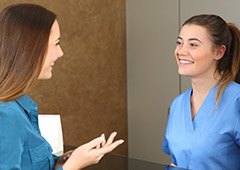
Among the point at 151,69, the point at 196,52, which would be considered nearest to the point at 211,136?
the point at 196,52

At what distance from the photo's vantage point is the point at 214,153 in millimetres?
1724

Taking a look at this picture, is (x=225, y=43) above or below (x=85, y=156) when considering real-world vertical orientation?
above

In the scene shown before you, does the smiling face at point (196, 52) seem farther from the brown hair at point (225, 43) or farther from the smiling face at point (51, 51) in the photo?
the smiling face at point (51, 51)

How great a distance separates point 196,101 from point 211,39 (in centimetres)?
28

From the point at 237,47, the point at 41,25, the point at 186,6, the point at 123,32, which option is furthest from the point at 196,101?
the point at 123,32

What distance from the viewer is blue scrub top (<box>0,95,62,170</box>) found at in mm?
1091

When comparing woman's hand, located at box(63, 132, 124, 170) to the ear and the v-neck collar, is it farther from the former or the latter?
the ear

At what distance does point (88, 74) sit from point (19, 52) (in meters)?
2.42

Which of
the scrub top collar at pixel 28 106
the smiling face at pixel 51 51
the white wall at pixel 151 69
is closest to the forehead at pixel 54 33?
the smiling face at pixel 51 51

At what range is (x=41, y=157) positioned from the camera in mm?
1194

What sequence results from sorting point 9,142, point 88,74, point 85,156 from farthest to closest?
point 88,74 → point 85,156 → point 9,142

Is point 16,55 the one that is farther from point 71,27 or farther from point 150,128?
point 150,128

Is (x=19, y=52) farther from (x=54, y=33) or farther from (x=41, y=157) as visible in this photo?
(x=41, y=157)

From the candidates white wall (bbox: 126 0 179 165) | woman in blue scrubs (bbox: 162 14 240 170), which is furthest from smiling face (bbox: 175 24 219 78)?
white wall (bbox: 126 0 179 165)
